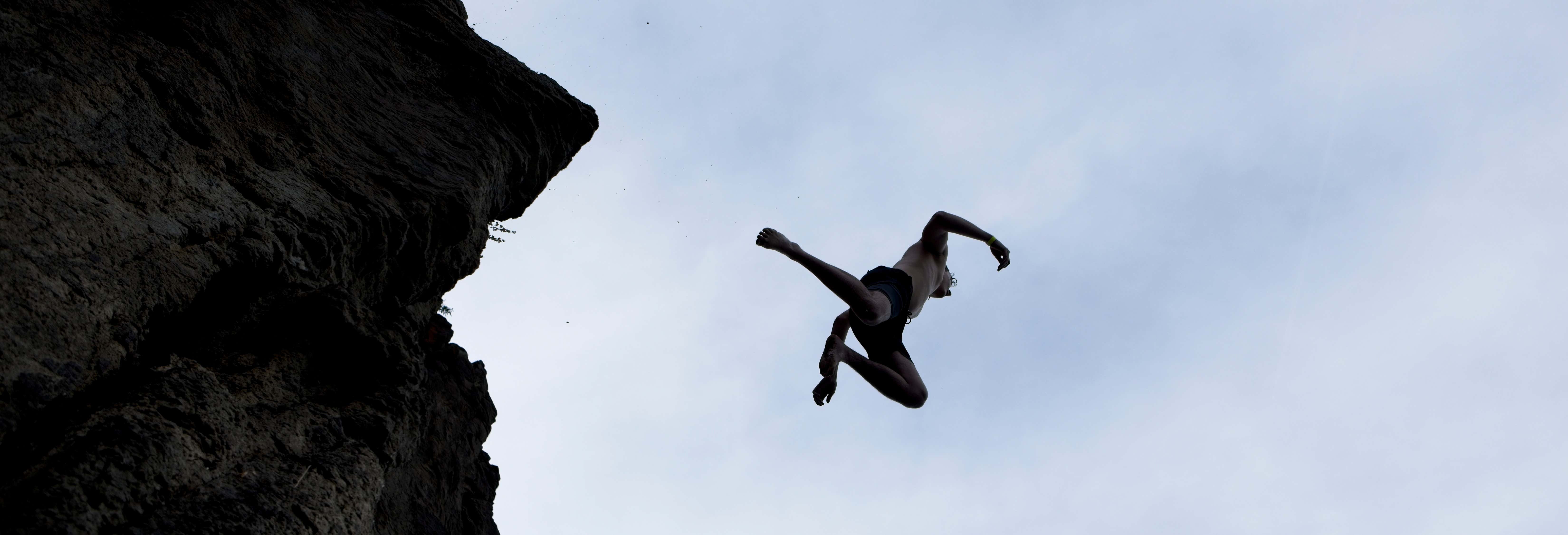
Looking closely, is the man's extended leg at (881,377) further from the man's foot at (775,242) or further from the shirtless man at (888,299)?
the man's foot at (775,242)

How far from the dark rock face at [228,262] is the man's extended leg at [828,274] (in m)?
1.49

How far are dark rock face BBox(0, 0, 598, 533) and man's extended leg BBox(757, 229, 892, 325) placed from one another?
149 centimetres

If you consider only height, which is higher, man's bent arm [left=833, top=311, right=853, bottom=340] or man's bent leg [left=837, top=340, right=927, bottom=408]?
man's bent arm [left=833, top=311, right=853, bottom=340]

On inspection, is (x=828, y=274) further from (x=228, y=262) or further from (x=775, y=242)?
(x=228, y=262)

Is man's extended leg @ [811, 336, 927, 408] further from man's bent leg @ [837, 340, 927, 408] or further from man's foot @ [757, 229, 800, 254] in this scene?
man's foot @ [757, 229, 800, 254]

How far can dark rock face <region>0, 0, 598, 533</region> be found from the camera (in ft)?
7.59

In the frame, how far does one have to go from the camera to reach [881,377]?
5742 mm

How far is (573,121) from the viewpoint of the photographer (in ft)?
18.1

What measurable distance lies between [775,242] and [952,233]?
5.09 ft

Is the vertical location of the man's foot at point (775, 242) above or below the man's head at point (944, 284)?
below

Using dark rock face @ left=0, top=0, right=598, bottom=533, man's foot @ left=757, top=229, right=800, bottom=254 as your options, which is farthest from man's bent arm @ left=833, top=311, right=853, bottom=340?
dark rock face @ left=0, top=0, right=598, bottom=533

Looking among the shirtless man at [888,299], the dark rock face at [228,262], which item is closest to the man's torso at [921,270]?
the shirtless man at [888,299]

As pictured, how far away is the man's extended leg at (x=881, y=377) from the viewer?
5.42 metres

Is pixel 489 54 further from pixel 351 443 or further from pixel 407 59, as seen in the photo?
pixel 351 443
